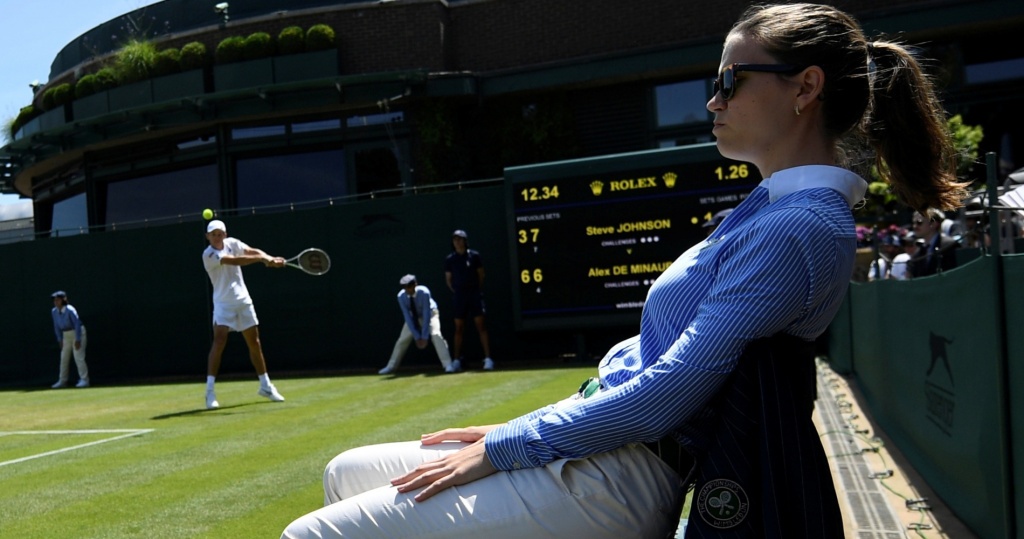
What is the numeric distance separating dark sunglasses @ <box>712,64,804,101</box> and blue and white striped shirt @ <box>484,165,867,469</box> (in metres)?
0.23

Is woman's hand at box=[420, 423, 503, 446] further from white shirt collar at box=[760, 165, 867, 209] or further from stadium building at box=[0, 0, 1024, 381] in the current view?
stadium building at box=[0, 0, 1024, 381]

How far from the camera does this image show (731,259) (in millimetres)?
2104

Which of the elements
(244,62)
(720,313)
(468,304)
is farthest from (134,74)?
(720,313)

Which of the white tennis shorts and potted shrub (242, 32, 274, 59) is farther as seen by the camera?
potted shrub (242, 32, 274, 59)

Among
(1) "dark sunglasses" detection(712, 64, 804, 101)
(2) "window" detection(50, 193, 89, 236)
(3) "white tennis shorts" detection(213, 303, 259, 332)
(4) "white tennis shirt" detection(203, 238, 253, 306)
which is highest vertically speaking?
(2) "window" detection(50, 193, 89, 236)

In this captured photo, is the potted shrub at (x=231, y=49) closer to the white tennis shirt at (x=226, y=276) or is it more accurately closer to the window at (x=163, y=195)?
the window at (x=163, y=195)

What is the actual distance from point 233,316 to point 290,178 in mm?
10571

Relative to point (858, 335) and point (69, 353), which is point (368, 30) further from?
point (858, 335)

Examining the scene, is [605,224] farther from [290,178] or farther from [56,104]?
[56,104]

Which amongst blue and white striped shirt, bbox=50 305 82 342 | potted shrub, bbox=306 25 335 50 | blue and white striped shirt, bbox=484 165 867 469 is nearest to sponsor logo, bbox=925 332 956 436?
blue and white striped shirt, bbox=484 165 867 469

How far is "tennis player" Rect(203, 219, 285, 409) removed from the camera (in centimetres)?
1132

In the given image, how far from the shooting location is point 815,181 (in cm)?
221

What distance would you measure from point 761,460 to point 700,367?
219 mm

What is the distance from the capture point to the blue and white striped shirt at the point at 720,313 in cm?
201
